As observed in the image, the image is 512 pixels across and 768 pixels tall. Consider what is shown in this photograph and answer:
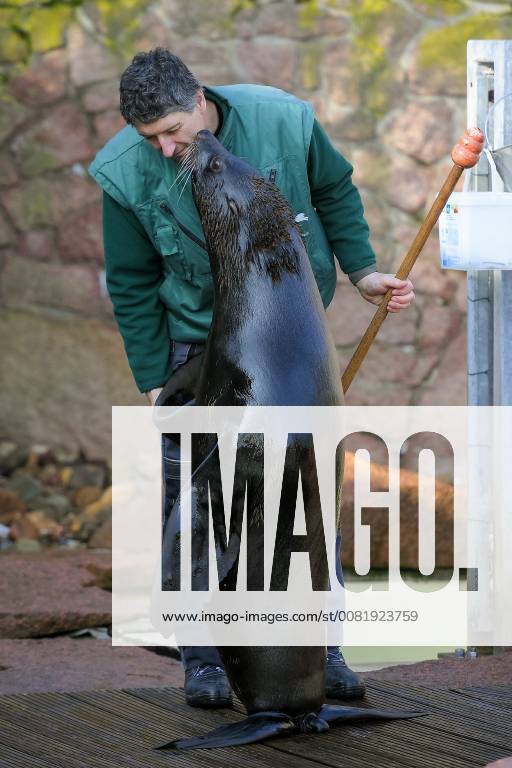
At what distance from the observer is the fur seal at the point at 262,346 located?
11.5 ft

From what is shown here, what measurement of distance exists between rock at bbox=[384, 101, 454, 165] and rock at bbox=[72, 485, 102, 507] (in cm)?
233

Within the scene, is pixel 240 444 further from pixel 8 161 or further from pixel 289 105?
pixel 8 161

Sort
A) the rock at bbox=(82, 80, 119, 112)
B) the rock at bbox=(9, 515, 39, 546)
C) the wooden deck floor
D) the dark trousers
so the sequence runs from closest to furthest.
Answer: the wooden deck floor
the dark trousers
the rock at bbox=(9, 515, 39, 546)
the rock at bbox=(82, 80, 119, 112)

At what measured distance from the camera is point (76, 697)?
3.96 metres

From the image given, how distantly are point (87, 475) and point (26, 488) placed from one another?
330 mm

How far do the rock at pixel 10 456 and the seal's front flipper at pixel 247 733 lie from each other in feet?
13.3

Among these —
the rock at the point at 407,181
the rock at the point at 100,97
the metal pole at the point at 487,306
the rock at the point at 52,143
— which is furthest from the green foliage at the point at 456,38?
the metal pole at the point at 487,306

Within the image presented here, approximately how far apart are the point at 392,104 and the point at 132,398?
201 centimetres

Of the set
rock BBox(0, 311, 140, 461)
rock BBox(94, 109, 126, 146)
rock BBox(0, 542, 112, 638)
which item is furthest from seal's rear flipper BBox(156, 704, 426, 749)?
rock BBox(94, 109, 126, 146)

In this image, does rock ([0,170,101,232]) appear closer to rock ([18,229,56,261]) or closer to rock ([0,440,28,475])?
rock ([18,229,56,261])

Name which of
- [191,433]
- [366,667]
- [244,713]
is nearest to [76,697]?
[244,713]

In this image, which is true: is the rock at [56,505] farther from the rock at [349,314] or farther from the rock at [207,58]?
the rock at [207,58]

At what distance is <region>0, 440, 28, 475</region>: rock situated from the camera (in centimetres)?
744

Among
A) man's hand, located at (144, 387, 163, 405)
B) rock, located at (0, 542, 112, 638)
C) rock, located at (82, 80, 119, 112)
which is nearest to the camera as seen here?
man's hand, located at (144, 387, 163, 405)
